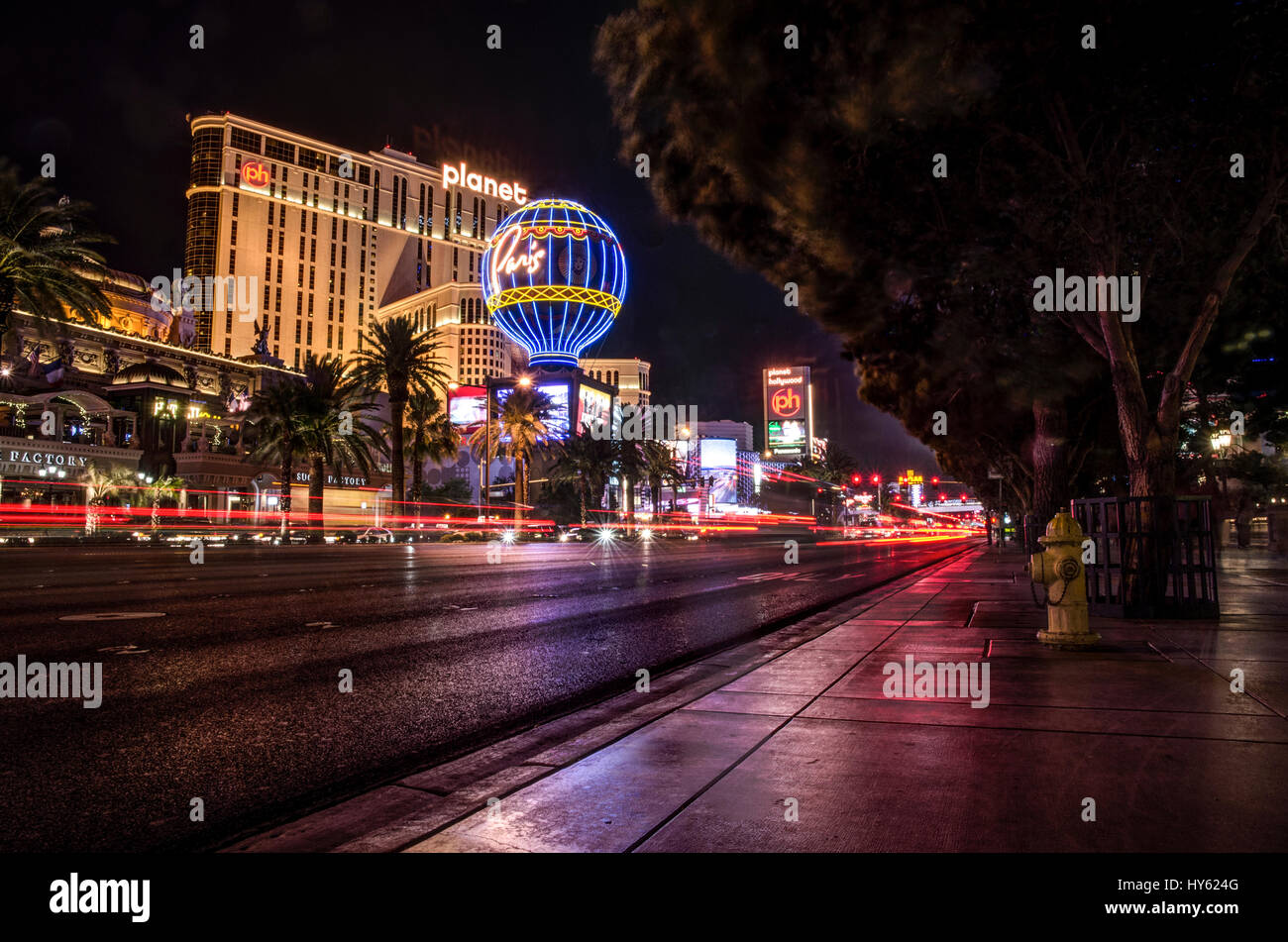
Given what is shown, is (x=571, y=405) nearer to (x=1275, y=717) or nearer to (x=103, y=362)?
(x=103, y=362)

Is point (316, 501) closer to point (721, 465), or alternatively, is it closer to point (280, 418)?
point (280, 418)

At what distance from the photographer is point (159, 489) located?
5906cm

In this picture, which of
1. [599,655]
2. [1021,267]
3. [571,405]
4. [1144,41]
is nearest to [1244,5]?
[1144,41]

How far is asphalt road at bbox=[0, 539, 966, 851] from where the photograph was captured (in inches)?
152

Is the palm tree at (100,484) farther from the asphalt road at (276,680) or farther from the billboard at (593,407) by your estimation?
the billboard at (593,407)

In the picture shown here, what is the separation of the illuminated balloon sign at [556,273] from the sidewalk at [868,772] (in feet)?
274

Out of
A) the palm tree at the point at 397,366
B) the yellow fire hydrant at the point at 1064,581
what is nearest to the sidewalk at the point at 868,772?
the yellow fire hydrant at the point at 1064,581

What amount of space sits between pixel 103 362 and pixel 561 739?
92873mm

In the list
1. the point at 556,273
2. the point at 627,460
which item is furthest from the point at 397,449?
the point at 556,273

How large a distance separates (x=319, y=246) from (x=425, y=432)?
406ft

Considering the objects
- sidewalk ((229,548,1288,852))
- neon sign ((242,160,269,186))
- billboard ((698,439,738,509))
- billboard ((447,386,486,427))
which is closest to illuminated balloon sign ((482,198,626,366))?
billboard ((447,386,486,427))

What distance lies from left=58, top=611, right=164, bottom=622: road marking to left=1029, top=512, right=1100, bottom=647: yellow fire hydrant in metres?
10.3

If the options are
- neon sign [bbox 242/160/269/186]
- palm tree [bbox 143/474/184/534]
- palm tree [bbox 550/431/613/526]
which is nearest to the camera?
palm tree [bbox 143/474/184/534]

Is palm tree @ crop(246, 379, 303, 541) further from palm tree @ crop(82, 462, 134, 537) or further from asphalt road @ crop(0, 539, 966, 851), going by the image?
asphalt road @ crop(0, 539, 966, 851)
